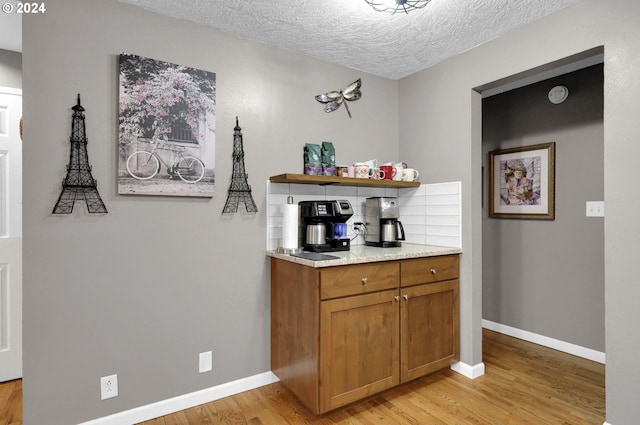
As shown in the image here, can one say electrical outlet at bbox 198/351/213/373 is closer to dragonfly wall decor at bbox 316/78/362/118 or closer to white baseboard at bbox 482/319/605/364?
dragonfly wall decor at bbox 316/78/362/118

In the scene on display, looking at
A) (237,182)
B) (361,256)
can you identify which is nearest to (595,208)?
(361,256)

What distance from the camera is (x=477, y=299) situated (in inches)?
103

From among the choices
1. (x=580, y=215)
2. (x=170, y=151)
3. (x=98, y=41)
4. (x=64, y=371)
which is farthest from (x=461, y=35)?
(x=64, y=371)

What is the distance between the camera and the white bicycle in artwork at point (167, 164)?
202 centimetres

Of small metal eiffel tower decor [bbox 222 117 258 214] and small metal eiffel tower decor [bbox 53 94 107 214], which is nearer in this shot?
small metal eiffel tower decor [bbox 53 94 107 214]

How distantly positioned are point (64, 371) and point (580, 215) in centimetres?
372

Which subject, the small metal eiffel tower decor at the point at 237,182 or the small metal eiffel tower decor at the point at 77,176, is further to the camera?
the small metal eiffel tower decor at the point at 237,182

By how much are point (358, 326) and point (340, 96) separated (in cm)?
173

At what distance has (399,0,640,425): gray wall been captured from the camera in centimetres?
182

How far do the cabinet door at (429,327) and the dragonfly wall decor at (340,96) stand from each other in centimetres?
148

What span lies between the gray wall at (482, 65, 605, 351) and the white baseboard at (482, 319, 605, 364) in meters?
0.04

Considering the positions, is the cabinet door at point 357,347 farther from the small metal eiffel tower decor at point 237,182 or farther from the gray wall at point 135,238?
the small metal eiffel tower decor at point 237,182

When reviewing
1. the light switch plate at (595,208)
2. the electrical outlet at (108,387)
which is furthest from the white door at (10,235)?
the light switch plate at (595,208)


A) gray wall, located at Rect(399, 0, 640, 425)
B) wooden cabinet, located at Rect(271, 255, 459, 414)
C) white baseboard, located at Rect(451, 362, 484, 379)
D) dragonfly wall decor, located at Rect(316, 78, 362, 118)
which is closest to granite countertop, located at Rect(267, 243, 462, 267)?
wooden cabinet, located at Rect(271, 255, 459, 414)
